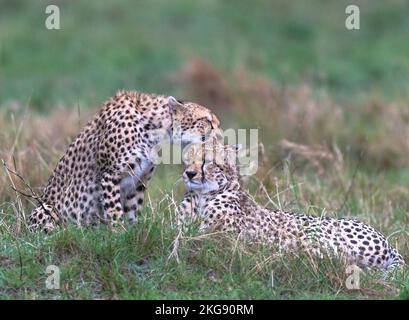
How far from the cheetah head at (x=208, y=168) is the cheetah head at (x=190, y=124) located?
7 cm

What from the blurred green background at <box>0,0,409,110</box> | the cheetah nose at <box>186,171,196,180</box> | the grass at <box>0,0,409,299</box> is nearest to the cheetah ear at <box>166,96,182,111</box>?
the cheetah nose at <box>186,171,196,180</box>

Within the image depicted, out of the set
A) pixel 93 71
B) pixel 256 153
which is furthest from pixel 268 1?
pixel 256 153

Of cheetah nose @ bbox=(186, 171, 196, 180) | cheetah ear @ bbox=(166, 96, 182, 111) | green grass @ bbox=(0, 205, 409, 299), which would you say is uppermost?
cheetah ear @ bbox=(166, 96, 182, 111)

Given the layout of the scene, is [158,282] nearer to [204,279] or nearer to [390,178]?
[204,279]

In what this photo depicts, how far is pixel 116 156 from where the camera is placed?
683cm

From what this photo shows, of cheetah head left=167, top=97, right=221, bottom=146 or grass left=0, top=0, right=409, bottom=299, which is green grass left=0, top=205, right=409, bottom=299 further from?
cheetah head left=167, top=97, right=221, bottom=146

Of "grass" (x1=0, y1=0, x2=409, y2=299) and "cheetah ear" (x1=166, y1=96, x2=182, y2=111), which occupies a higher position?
"cheetah ear" (x1=166, y1=96, x2=182, y2=111)

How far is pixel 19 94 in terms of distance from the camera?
1231 cm

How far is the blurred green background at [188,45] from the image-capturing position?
1280cm

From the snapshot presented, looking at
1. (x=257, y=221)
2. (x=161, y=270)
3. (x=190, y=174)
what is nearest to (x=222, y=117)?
(x=190, y=174)

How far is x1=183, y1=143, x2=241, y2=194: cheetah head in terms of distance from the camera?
6.87 metres

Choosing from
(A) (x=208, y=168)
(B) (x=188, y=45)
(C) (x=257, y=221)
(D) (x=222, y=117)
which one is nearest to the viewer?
(C) (x=257, y=221)

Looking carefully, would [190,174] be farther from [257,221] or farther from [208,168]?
[257,221]

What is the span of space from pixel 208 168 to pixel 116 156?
1.83ft
